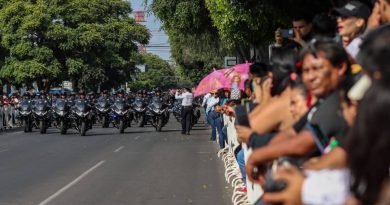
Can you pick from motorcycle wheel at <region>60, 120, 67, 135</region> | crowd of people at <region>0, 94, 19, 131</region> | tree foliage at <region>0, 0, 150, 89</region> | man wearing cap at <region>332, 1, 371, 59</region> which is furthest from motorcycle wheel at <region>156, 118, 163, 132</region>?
man wearing cap at <region>332, 1, 371, 59</region>

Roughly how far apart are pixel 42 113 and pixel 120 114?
10.7 ft

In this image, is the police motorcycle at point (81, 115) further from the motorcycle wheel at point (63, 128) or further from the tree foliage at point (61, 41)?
the tree foliage at point (61, 41)

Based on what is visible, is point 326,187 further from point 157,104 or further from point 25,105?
point 25,105

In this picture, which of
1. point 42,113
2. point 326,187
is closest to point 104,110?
point 42,113

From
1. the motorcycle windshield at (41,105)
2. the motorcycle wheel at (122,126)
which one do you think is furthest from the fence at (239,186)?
the motorcycle windshield at (41,105)

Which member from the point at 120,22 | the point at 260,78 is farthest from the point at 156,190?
the point at 120,22

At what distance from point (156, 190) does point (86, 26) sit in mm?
43653

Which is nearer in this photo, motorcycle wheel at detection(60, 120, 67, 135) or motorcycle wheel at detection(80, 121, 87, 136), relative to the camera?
motorcycle wheel at detection(80, 121, 87, 136)

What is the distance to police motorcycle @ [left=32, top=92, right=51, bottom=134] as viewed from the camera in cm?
3001

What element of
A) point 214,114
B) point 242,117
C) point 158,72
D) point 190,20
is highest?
point 158,72

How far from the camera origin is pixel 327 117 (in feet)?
12.3

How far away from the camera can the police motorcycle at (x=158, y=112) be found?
29.9 meters

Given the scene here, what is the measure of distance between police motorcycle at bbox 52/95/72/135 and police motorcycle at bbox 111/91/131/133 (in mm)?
1799

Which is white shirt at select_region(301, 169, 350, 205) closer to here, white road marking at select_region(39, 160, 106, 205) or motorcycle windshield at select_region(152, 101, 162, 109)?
white road marking at select_region(39, 160, 106, 205)
